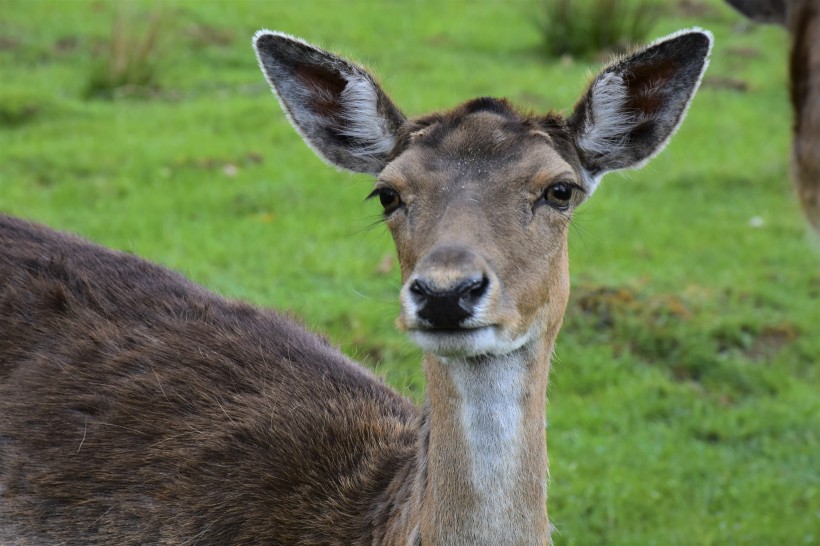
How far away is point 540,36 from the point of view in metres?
16.5

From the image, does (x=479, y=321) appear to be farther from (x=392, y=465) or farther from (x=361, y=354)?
(x=361, y=354)

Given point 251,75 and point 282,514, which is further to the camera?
point 251,75

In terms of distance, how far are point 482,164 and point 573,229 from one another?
15.9 ft

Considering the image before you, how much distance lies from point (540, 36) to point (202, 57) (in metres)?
4.68

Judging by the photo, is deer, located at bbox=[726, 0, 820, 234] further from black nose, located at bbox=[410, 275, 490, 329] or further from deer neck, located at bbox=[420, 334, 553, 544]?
black nose, located at bbox=[410, 275, 490, 329]

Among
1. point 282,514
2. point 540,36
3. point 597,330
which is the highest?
point 282,514

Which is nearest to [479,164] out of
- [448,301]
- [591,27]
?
[448,301]

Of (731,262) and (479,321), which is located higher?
(479,321)

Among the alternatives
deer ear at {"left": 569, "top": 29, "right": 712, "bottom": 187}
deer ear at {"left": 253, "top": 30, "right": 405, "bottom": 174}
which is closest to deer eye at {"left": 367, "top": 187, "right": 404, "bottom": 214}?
deer ear at {"left": 253, "top": 30, "right": 405, "bottom": 174}

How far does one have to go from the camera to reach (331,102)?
15.5 feet

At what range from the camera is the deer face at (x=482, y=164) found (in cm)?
368

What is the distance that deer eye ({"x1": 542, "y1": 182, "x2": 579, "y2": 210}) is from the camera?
13.5ft

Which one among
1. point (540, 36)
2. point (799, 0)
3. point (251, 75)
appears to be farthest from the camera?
point (540, 36)

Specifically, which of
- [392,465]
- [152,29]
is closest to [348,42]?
[152,29]
